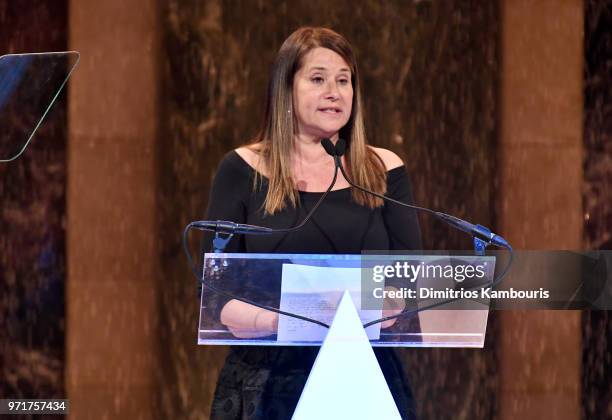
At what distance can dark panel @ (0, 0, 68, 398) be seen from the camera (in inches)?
117

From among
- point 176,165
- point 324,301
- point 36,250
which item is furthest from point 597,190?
point 36,250

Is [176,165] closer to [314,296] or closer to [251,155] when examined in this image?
[251,155]

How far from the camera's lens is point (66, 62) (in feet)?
8.11

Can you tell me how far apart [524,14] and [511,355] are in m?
1.14

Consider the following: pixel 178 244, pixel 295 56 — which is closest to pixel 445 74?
pixel 295 56

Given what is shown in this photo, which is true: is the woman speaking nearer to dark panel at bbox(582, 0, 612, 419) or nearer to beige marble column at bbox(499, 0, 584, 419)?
beige marble column at bbox(499, 0, 584, 419)

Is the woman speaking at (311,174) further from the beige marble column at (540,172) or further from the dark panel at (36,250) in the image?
the dark panel at (36,250)

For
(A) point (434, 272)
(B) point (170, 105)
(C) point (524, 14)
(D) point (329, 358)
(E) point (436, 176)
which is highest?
(C) point (524, 14)

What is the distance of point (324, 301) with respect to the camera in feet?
5.76

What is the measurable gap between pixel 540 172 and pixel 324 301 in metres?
1.48

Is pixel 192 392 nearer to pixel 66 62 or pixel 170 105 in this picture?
pixel 170 105

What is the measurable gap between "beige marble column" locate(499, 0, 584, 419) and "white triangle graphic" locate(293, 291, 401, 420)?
1.52 metres

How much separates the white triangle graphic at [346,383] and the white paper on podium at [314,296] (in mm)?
160

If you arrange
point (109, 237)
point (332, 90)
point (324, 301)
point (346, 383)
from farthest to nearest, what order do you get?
point (109, 237)
point (332, 90)
point (324, 301)
point (346, 383)
